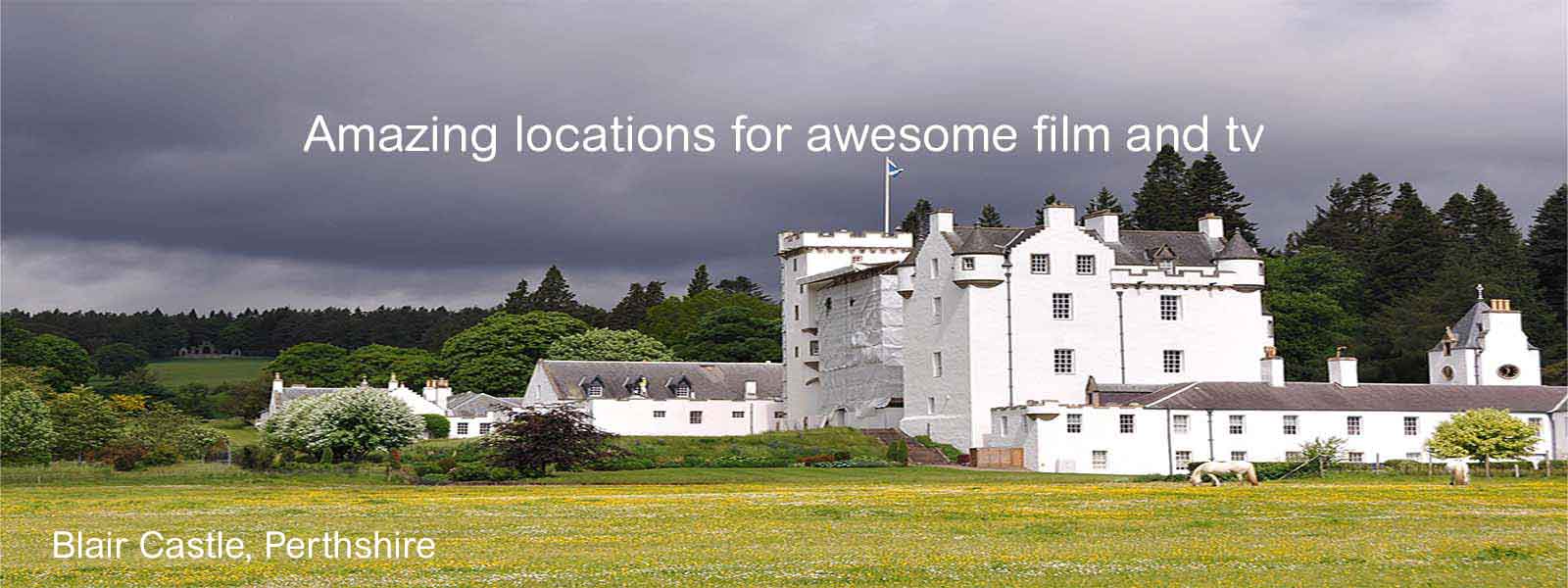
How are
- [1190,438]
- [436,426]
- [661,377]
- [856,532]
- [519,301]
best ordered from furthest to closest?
[519,301]
[436,426]
[661,377]
[1190,438]
[856,532]

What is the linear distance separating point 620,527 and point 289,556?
6.78m

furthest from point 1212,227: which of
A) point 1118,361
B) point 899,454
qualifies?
point 899,454

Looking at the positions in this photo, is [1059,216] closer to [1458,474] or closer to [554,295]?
[1458,474]

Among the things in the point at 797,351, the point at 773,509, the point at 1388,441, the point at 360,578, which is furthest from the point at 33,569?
the point at 797,351

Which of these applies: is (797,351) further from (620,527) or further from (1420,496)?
(620,527)

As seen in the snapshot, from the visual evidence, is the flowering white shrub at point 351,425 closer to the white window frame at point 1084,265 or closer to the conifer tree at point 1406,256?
the white window frame at point 1084,265

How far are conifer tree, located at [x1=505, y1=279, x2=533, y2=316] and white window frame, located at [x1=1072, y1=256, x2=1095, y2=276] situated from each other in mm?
81813

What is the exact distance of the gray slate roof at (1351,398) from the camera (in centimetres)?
6775

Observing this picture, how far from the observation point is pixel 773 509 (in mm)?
33594

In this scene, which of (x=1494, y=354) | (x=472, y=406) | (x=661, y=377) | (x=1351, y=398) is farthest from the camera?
(x=472, y=406)

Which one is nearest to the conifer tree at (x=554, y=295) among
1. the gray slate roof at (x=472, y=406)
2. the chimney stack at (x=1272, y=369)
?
the gray slate roof at (x=472, y=406)

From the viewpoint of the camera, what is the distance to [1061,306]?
2982 inches

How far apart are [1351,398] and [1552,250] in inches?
1773

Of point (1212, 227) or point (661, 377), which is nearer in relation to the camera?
point (1212, 227)
